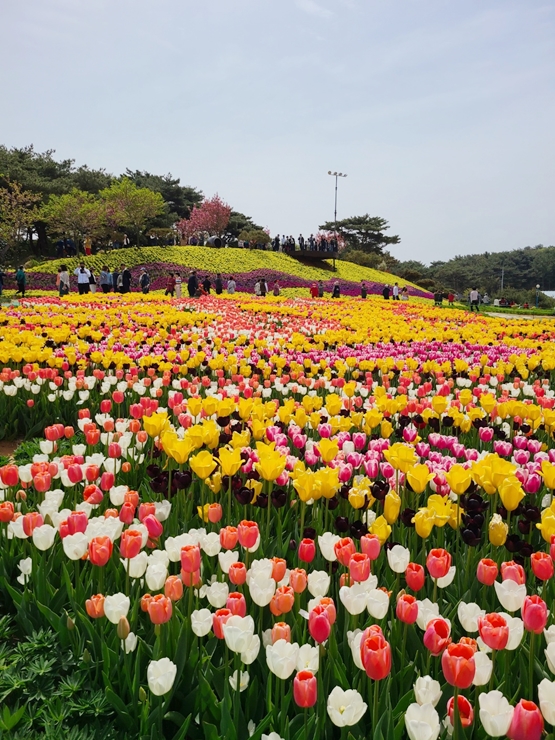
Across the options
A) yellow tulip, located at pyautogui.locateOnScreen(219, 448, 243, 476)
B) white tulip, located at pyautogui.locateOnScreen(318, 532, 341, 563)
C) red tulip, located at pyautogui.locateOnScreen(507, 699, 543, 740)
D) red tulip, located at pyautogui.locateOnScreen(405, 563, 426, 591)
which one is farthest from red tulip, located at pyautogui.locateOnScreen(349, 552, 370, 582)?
yellow tulip, located at pyautogui.locateOnScreen(219, 448, 243, 476)

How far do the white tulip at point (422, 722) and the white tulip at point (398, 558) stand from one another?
0.72 m

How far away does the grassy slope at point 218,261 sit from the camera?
36.4 m

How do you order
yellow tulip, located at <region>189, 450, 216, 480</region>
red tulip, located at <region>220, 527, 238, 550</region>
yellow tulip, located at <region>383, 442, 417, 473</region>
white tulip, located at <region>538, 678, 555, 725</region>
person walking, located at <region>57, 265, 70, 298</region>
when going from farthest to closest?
person walking, located at <region>57, 265, 70, 298</region> < yellow tulip, located at <region>383, 442, 417, 473</region> < yellow tulip, located at <region>189, 450, 216, 480</region> < red tulip, located at <region>220, 527, 238, 550</region> < white tulip, located at <region>538, 678, 555, 725</region>

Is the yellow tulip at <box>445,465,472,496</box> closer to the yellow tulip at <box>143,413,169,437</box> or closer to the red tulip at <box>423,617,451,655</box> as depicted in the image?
the red tulip at <box>423,617,451,655</box>

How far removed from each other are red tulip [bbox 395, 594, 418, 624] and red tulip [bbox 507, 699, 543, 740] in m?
0.47

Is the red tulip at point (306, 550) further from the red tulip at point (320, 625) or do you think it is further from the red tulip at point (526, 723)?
the red tulip at point (526, 723)

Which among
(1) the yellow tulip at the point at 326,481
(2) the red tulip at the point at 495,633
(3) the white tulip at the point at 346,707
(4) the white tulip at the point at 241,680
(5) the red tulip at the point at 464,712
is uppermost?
(1) the yellow tulip at the point at 326,481

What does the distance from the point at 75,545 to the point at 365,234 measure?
8586 centimetres

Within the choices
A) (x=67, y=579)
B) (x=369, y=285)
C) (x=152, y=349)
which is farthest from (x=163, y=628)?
(x=369, y=285)

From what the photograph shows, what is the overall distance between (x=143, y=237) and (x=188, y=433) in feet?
167

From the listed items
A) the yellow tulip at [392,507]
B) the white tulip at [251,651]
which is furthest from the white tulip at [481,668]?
the yellow tulip at [392,507]

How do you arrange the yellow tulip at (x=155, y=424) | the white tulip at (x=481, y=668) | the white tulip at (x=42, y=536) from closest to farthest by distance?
the white tulip at (x=481, y=668)
the white tulip at (x=42, y=536)
the yellow tulip at (x=155, y=424)

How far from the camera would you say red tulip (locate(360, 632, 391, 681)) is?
141 cm

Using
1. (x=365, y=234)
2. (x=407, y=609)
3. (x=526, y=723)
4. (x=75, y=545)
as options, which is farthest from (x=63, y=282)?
(x=365, y=234)
